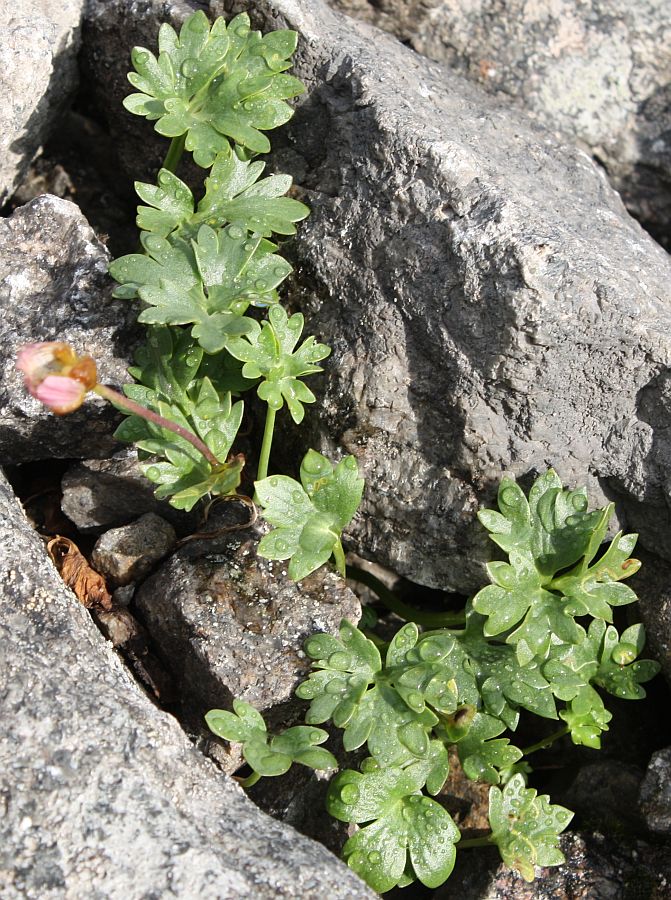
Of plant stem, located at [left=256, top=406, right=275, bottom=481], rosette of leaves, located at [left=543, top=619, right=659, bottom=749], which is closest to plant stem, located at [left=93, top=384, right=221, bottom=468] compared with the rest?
plant stem, located at [left=256, top=406, right=275, bottom=481]

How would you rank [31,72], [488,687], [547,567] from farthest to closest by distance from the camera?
[31,72] → [547,567] → [488,687]

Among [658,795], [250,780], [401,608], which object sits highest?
[658,795]

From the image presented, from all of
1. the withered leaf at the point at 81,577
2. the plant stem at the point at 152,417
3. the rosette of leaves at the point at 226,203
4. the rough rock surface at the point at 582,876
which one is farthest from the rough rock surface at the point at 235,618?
the rosette of leaves at the point at 226,203

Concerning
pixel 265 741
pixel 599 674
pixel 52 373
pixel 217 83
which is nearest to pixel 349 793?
pixel 265 741

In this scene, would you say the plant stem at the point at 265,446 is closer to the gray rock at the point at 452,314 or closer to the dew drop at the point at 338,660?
the gray rock at the point at 452,314

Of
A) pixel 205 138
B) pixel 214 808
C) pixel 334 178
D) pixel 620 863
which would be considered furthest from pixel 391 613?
pixel 205 138

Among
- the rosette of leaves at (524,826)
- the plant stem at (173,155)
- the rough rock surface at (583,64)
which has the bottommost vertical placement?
the rosette of leaves at (524,826)

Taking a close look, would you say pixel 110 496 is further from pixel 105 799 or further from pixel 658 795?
pixel 658 795
